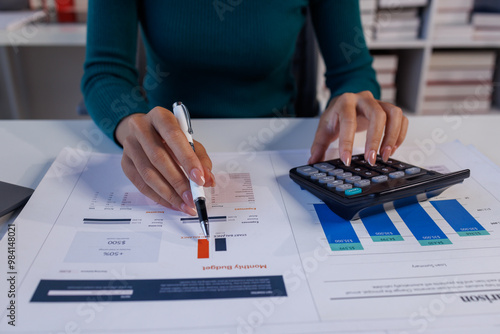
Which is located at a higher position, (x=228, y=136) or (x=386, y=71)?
(x=228, y=136)

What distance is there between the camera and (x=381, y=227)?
41 cm

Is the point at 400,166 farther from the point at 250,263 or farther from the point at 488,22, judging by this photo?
the point at 488,22

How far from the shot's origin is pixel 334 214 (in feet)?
1.44

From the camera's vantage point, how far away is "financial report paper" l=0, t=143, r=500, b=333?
0.99 ft

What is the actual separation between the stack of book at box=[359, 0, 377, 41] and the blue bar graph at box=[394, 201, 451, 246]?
109 cm

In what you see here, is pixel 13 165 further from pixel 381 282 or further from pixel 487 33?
pixel 487 33

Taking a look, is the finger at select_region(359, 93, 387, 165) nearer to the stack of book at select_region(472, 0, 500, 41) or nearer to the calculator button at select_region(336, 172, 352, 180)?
the calculator button at select_region(336, 172, 352, 180)

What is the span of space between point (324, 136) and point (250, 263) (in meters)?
0.26

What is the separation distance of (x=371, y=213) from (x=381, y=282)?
11 cm

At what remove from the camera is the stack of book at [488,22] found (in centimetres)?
146

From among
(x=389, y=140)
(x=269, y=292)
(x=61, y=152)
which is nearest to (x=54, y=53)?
(x=61, y=152)

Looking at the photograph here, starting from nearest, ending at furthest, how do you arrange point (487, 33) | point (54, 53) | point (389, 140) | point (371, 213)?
1. point (371, 213)
2. point (389, 140)
3. point (487, 33)
4. point (54, 53)

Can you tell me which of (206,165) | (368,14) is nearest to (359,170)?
(206,165)

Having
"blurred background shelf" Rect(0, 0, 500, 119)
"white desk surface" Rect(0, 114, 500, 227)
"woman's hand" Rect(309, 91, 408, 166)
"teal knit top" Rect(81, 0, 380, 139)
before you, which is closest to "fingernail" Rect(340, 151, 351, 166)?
"woman's hand" Rect(309, 91, 408, 166)
